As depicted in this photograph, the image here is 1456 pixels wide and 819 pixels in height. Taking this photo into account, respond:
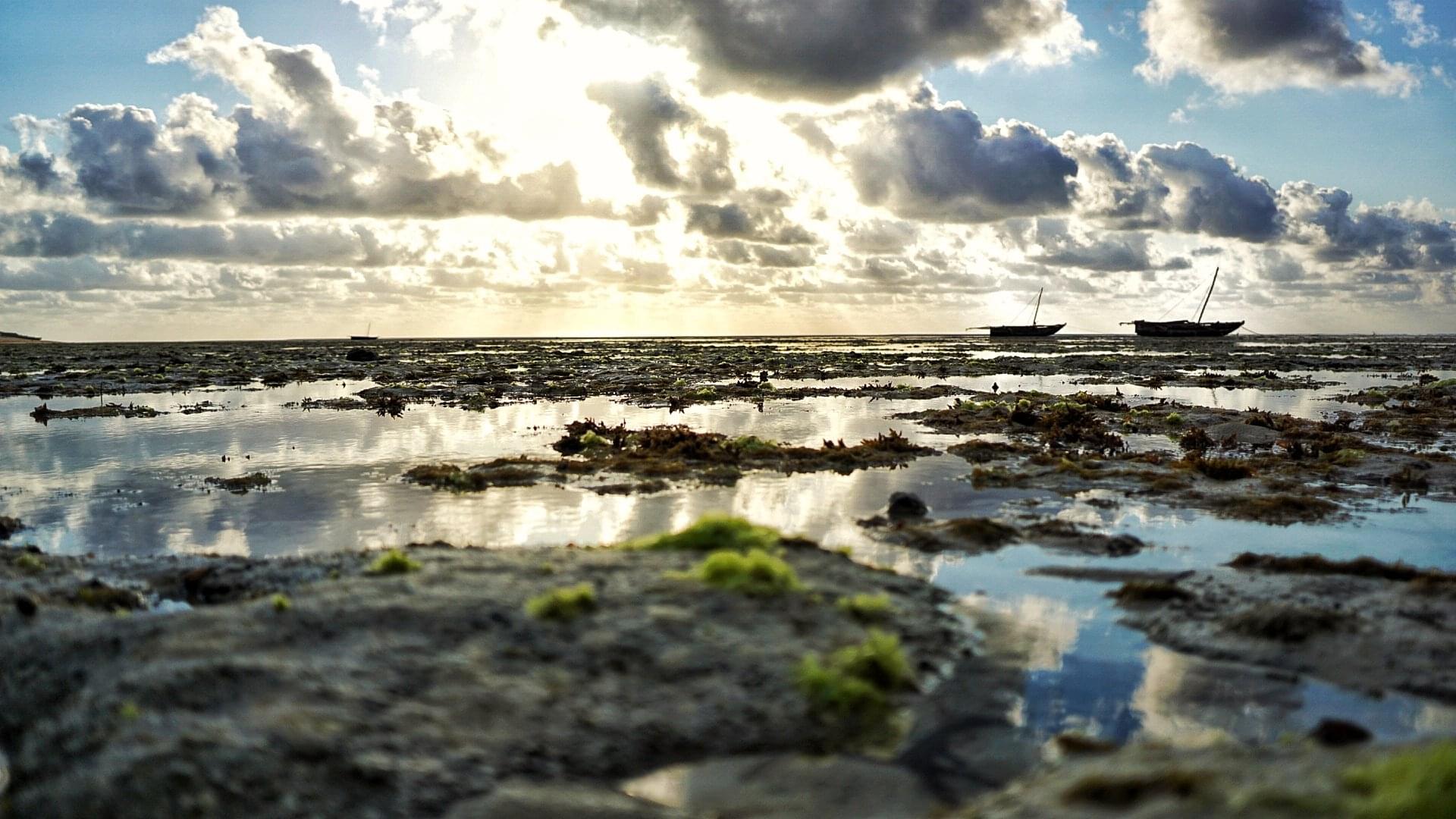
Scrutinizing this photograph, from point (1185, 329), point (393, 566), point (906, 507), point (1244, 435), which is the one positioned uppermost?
point (1185, 329)

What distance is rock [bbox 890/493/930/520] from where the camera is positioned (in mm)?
13656

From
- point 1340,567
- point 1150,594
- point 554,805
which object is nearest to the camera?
point 554,805

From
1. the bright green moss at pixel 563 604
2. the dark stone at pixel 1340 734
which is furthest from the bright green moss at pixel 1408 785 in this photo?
the bright green moss at pixel 563 604

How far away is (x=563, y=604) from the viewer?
26.1ft

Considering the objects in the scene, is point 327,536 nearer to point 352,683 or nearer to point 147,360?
point 352,683

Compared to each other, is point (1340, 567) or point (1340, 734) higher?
point (1340, 567)

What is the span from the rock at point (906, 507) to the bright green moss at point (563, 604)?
21.6 feet

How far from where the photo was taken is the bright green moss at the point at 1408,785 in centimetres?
435

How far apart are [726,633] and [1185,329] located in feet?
489

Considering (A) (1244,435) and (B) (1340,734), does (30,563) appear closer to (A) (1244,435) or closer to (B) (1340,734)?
(B) (1340,734)

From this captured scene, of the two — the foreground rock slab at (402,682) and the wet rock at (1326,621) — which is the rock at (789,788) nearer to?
the foreground rock slab at (402,682)

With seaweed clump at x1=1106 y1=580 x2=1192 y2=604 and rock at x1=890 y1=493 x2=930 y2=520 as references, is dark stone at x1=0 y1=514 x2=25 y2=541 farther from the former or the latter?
seaweed clump at x1=1106 y1=580 x2=1192 y2=604

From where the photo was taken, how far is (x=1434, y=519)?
43.9 ft

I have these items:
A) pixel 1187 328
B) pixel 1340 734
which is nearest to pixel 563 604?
pixel 1340 734
